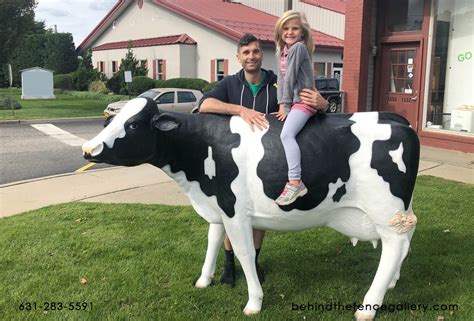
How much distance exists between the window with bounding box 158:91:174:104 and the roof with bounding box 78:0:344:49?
8.13m

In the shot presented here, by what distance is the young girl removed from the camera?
3.06 m

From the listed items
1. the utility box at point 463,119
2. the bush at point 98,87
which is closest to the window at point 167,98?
the utility box at point 463,119

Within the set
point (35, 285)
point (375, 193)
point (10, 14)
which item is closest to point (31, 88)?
point (10, 14)

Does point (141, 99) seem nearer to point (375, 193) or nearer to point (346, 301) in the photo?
point (375, 193)

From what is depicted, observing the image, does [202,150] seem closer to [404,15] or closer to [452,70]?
[452,70]

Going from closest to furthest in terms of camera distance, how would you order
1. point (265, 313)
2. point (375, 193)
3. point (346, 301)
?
1. point (375, 193)
2. point (265, 313)
3. point (346, 301)

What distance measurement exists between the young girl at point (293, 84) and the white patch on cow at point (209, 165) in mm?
490

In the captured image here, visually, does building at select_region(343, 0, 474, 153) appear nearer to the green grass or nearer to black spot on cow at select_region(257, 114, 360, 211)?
the green grass

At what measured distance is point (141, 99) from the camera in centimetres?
323

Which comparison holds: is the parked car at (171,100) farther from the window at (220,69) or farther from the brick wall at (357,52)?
the window at (220,69)

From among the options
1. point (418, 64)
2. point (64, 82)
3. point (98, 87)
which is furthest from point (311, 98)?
point (64, 82)

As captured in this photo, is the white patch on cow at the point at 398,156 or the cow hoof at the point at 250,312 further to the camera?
the cow hoof at the point at 250,312

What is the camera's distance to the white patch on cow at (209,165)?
3.25 m

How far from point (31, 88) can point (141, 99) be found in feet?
92.6
